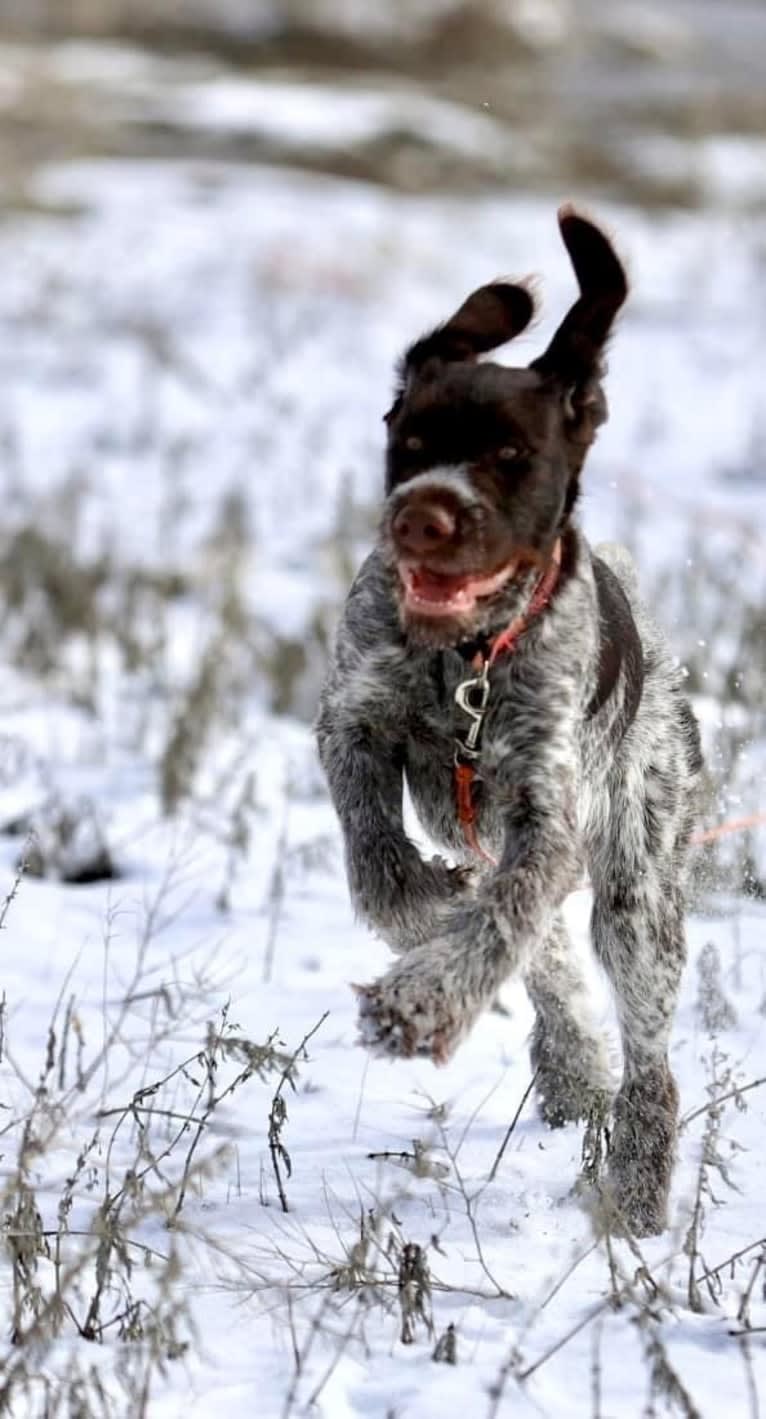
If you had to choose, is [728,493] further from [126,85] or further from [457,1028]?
[126,85]

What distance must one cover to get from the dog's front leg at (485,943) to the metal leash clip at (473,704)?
116mm

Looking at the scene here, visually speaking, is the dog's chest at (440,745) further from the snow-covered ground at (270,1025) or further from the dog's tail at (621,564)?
the dog's tail at (621,564)

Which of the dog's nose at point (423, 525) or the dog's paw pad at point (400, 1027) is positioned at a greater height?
the dog's nose at point (423, 525)

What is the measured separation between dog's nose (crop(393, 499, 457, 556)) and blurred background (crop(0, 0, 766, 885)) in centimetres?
73

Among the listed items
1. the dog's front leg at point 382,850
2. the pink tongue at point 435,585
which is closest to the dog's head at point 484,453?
the pink tongue at point 435,585

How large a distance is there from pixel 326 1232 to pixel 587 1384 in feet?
2.42

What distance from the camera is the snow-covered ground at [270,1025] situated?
3004mm

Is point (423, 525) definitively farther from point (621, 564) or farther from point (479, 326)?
point (621, 564)

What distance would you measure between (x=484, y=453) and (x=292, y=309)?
1396cm

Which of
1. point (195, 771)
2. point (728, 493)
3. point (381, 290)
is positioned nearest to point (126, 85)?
point (381, 290)

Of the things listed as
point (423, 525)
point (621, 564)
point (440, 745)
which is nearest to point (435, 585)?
point (423, 525)

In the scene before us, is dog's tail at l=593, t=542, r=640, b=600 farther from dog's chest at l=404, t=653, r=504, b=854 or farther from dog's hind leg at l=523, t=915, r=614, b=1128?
dog's chest at l=404, t=653, r=504, b=854

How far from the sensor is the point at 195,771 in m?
6.97

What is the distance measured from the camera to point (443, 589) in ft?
11.6
